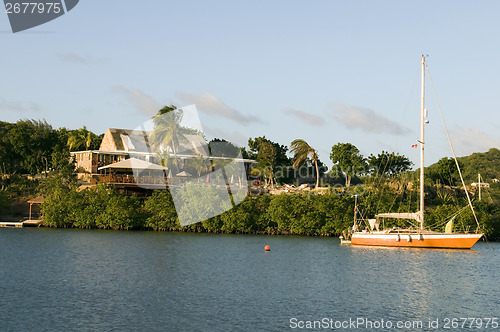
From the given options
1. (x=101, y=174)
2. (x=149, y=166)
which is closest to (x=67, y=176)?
(x=101, y=174)

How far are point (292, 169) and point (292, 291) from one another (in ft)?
213

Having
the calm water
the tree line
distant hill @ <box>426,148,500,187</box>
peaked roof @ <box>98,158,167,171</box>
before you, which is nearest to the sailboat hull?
the calm water

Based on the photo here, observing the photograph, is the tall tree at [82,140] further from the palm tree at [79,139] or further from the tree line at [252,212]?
the tree line at [252,212]

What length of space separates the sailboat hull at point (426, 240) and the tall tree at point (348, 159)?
103 ft

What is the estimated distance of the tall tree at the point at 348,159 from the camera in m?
88.2

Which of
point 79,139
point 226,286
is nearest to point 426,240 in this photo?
point 226,286

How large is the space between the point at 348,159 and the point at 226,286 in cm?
5991

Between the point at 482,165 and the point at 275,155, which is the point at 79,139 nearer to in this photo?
the point at 275,155

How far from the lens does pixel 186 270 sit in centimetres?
3806

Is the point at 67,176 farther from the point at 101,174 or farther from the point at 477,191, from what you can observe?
the point at 477,191

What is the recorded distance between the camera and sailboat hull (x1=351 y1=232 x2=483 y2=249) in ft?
179

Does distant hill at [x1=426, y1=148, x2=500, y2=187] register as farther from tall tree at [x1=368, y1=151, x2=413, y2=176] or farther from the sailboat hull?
the sailboat hull

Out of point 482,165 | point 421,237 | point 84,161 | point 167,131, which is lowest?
point 421,237

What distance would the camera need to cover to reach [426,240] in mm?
55125
